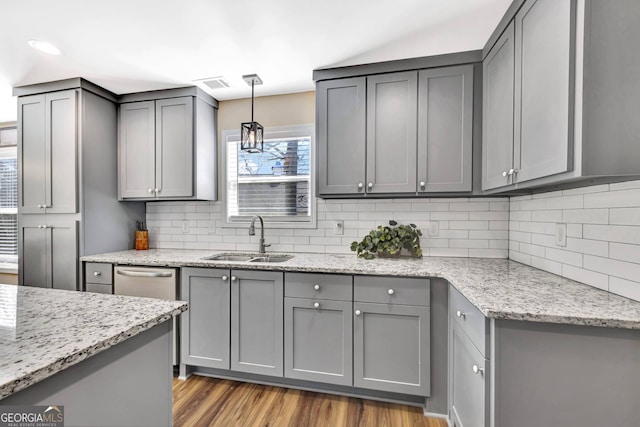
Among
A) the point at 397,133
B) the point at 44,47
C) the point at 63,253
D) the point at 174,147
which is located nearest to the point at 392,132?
the point at 397,133

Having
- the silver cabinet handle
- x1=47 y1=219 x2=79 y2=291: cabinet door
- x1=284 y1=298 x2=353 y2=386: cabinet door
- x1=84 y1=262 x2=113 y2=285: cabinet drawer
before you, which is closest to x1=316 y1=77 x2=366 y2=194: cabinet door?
x1=284 y1=298 x2=353 y2=386: cabinet door

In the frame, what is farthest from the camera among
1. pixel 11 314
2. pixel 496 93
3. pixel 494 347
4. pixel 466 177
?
pixel 466 177

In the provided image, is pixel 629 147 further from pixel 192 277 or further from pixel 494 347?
pixel 192 277

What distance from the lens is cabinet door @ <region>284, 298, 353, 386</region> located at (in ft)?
6.50

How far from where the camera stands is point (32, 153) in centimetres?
263

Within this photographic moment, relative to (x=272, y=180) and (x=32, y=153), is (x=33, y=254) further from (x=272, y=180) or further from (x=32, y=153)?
(x=272, y=180)

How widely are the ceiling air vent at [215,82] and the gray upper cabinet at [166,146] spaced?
0.16m

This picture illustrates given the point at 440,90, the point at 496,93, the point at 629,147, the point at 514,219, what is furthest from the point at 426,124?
the point at 629,147

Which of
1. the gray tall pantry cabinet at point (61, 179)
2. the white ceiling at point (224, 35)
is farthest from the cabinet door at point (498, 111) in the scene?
the gray tall pantry cabinet at point (61, 179)

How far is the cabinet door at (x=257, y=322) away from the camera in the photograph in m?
2.09

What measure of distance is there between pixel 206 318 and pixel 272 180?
53.9 inches

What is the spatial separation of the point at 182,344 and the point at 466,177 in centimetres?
249

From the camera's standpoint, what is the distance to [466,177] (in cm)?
213
